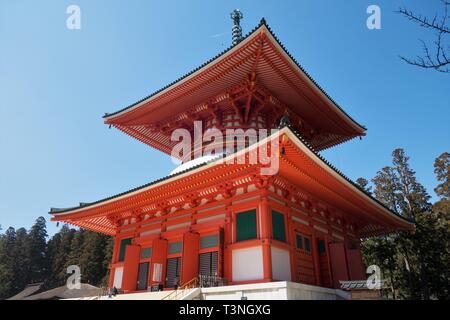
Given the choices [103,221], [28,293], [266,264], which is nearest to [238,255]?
[266,264]

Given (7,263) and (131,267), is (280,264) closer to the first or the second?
(131,267)

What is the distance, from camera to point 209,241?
12.7m

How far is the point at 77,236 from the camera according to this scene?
6900cm

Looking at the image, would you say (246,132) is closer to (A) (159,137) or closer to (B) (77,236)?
(A) (159,137)

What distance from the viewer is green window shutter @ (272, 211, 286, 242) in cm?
1166

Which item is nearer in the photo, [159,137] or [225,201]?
[225,201]

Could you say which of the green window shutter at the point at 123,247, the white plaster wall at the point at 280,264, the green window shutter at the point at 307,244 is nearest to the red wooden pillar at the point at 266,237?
the white plaster wall at the point at 280,264

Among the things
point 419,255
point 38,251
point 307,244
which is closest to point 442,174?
point 419,255

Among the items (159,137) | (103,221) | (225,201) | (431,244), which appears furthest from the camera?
(431,244)

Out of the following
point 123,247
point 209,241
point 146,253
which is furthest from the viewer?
point 123,247

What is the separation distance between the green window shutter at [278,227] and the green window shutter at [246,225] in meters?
0.70

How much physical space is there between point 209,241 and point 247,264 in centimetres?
197

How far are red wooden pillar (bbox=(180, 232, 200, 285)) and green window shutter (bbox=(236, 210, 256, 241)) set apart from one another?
1838mm
